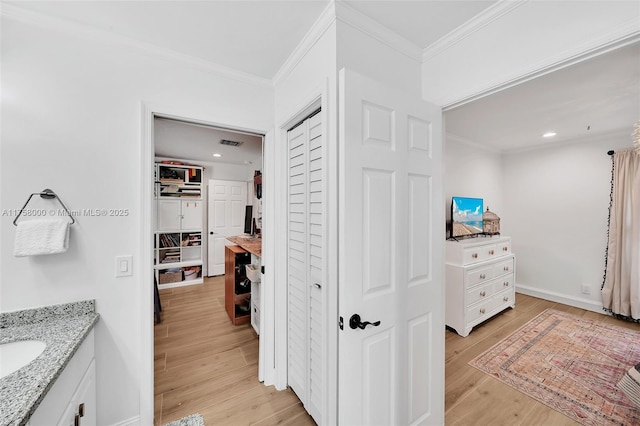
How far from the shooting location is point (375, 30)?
136cm

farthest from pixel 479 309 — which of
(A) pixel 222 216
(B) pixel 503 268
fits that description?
(A) pixel 222 216

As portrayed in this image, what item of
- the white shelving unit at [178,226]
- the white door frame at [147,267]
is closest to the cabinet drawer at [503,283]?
the white door frame at [147,267]

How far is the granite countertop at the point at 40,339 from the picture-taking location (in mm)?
766

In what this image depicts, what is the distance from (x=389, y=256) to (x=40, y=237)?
70.3 inches

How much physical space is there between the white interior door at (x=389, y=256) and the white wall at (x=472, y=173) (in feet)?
7.19

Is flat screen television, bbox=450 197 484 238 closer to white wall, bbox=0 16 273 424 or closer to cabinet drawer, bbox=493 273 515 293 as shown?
cabinet drawer, bbox=493 273 515 293

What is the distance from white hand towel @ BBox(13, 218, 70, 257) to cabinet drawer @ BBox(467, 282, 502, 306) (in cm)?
354

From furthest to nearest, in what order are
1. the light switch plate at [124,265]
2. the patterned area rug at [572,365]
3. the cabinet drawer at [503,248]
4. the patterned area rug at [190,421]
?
the cabinet drawer at [503,248] < the patterned area rug at [572,365] < the patterned area rug at [190,421] < the light switch plate at [124,265]

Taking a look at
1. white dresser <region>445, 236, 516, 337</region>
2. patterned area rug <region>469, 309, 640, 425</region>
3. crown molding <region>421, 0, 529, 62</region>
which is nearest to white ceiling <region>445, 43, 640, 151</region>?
crown molding <region>421, 0, 529, 62</region>

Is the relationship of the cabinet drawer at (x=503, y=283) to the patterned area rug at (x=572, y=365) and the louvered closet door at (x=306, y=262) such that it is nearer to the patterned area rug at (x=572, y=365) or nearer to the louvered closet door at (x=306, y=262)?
the patterned area rug at (x=572, y=365)

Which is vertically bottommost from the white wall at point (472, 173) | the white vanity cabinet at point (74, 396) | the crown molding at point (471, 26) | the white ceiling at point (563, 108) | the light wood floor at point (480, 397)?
the light wood floor at point (480, 397)

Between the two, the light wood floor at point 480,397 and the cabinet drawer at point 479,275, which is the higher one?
the cabinet drawer at point 479,275

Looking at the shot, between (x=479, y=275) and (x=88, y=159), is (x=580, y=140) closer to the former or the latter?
(x=479, y=275)

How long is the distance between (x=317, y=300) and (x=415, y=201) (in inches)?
33.3
